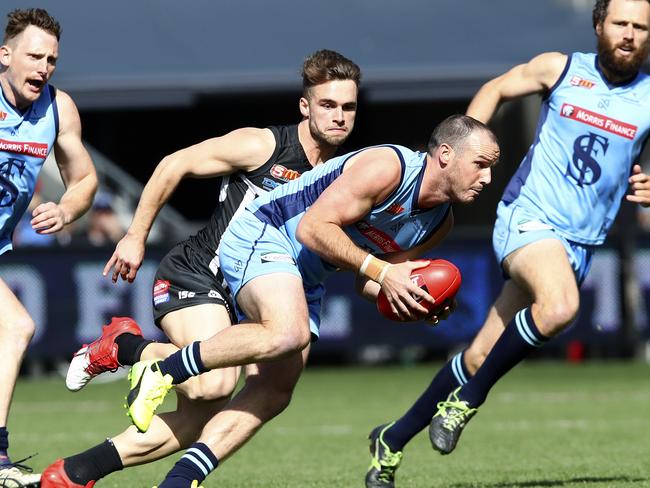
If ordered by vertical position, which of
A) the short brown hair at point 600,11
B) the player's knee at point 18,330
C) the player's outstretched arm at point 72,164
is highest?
the short brown hair at point 600,11

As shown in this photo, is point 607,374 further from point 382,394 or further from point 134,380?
point 134,380

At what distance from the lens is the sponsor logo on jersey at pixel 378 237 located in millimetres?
5898

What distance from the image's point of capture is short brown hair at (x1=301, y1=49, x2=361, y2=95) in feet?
21.1

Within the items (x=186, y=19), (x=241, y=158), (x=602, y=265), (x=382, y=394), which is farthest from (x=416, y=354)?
(x=241, y=158)

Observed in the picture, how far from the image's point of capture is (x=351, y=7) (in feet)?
64.4

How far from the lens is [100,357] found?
620cm

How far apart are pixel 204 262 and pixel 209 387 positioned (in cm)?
72

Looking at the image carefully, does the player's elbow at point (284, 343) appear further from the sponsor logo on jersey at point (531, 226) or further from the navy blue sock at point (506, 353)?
the sponsor logo on jersey at point (531, 226)

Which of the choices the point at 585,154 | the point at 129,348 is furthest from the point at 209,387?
the point at 585,154

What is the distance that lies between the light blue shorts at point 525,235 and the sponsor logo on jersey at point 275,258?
1.52 metres

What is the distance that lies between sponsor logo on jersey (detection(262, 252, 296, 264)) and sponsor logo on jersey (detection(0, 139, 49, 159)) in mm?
1688

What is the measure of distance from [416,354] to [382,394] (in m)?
4.08

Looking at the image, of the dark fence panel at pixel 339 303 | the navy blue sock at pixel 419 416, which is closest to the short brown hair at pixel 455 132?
the navy blue sock at pixel 419 416

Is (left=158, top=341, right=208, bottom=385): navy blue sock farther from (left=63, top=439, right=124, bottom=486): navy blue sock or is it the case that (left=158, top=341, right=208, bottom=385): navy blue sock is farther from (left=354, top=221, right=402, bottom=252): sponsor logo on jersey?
(left=354, top=221, right=402, bottom=252): sponsor logo on jersey
